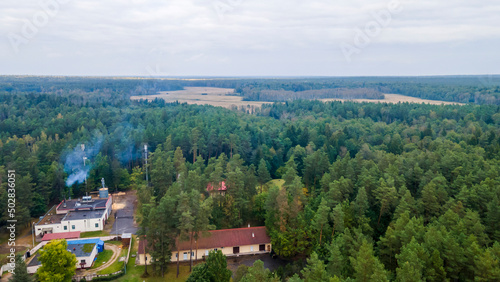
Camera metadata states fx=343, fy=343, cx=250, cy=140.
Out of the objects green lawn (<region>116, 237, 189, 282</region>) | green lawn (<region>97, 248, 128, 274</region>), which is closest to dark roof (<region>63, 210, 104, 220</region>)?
green lawn (<region>97, 248, 128, 274</region>)

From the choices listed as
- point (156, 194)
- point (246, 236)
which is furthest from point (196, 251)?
point (156, 194)

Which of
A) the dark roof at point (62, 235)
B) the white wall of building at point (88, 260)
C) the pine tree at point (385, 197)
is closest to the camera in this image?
the pine tree at point (385, 197)

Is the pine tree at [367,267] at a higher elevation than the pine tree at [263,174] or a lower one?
higher

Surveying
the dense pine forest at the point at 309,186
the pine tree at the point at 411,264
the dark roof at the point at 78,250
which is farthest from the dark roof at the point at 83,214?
the pine tree at the point at 411,264

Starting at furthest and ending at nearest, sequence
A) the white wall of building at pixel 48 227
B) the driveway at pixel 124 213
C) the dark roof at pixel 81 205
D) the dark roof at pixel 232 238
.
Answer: the dark roof at pixel 81 205 → the driveway at pixel 124 213 → the white wall of building at pixel 48 227 → the dark roof at pixel 232 238

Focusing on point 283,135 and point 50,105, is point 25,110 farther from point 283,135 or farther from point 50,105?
point 283,135

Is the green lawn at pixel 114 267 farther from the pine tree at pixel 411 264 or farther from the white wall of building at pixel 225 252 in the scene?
the pine tree at pixel 411 264

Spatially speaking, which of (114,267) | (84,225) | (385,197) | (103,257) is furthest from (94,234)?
(385,197)
